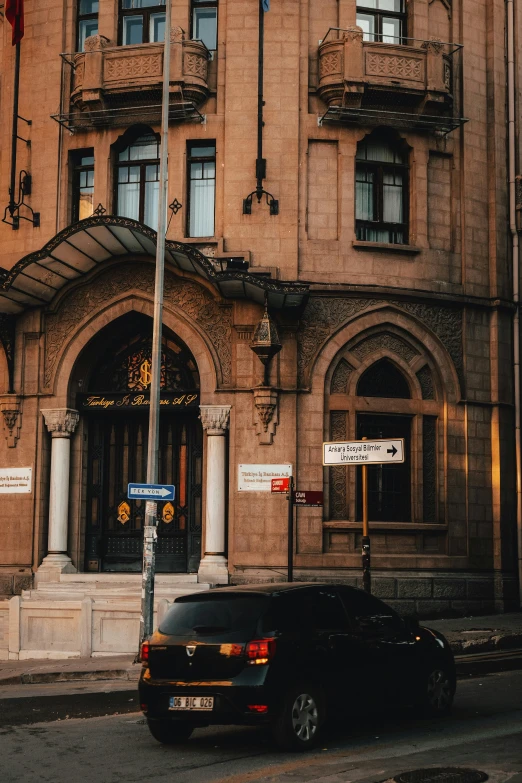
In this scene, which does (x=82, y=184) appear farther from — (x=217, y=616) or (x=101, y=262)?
(x=217, y=616)

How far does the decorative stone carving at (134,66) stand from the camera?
26094 mm

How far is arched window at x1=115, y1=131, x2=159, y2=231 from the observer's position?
27.1 metres

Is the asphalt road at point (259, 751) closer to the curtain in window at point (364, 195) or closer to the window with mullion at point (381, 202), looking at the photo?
the window with mullion at point (381, 202)

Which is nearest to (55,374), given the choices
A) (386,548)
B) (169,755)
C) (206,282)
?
(206,282)

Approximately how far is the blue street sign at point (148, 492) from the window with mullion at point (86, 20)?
41.2 feet

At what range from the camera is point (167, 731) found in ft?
40.4

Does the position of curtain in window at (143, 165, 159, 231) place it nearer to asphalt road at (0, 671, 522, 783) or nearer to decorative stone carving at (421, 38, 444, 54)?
decorative stone carving at (421, 38, 444, 54)

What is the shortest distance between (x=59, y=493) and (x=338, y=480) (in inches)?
242

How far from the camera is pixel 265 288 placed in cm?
2392

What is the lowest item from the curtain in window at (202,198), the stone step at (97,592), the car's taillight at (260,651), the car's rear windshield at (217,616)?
the stone step at (97,592)

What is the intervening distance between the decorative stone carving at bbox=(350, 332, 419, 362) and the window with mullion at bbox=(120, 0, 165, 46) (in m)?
8.39

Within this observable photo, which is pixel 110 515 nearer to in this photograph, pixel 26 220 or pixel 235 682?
pixel 26 220

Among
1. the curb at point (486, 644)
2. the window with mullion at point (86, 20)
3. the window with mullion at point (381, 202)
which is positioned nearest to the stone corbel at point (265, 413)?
the window with mullion at point (381, 202)

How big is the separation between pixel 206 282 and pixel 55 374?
162 inches
